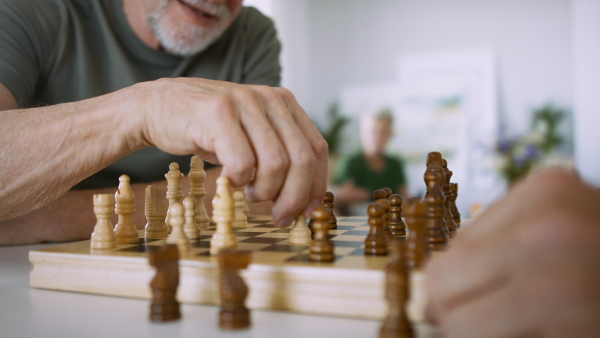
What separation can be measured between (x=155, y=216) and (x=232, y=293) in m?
0.68

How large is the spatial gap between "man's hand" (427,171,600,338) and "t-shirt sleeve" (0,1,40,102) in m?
1.79

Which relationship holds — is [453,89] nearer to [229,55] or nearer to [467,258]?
[229,55]

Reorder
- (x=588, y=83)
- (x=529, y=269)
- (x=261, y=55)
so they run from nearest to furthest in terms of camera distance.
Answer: (x=529, y=269) < (x=261, y=55) < (x=588, y=83)

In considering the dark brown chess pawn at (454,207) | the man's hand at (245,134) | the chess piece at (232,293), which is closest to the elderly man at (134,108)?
the man's hand at (245,134)

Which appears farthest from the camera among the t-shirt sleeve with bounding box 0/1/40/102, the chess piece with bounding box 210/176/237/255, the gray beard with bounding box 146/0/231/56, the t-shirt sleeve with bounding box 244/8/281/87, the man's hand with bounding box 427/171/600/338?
the t-shirt sleeve with bounding box 244/8/281/87

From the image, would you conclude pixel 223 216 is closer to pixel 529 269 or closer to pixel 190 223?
pixel 190 223

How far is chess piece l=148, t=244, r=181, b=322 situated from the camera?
2.80ft

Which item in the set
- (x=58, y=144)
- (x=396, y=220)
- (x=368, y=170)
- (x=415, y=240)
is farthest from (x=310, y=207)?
(x=368, y=170)

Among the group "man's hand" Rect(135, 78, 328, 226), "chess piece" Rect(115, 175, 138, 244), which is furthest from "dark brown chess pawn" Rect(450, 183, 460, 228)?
"chess piece" Rect(115, 175, 138, 244)

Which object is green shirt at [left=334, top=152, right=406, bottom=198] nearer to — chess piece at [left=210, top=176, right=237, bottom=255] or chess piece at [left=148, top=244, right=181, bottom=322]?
chess piece at [left=210, top=176, right=237, bottom=255]

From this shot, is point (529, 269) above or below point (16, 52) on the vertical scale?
below

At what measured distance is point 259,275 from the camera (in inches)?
36.5

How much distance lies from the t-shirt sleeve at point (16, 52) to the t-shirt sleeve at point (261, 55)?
105cm

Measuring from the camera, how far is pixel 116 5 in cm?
235
